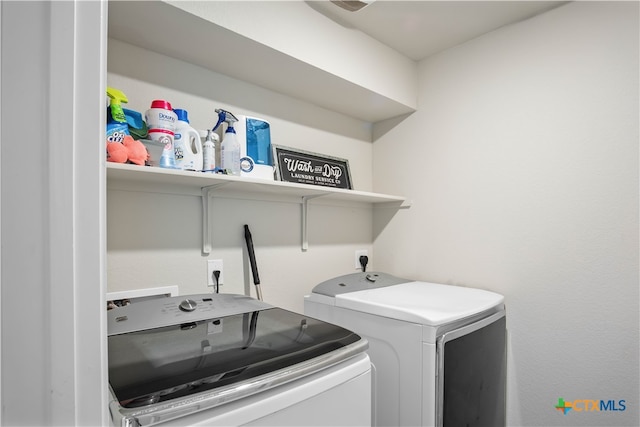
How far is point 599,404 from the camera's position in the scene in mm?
1451

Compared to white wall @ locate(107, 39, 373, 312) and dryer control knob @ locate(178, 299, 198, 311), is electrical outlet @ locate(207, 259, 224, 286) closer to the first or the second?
white wall @ locate(107, 39, 373, 312)

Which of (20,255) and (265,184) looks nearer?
(20,255)

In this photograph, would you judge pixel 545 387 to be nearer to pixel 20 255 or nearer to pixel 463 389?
pixel 463 389

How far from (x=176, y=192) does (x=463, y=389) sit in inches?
59.8

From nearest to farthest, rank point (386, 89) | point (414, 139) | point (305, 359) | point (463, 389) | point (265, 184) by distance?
point (305, 359)
point (463, 389)
point (265, 184)
point (386, 89)
point (414, 139)

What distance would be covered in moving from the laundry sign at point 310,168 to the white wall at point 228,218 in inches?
4.9

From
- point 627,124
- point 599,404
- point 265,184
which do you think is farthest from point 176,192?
point 599,404

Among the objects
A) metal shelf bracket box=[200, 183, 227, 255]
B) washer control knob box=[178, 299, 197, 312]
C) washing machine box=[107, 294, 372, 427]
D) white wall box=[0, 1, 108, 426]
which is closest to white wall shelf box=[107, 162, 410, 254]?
metal shelf bracket box=[200, 183, 227, 255]

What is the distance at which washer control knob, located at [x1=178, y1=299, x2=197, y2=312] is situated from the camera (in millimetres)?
1157

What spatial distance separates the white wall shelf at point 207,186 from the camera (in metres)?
1.18

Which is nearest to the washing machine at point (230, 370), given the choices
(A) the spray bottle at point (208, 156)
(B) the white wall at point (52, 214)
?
(B) the white wall at point (52, 214)

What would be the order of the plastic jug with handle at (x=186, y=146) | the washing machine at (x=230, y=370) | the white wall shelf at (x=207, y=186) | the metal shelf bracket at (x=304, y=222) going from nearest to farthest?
the washing machine at (x=230, y=370) → the white wall shelf at (x=207, y=186) → the plastic jug with handle at (x=186, y=146) → the metal shelf bracket at (x=304, y=222)

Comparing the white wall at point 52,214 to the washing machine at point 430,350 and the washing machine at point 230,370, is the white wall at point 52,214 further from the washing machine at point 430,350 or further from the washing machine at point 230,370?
the washing machine at point 430,350

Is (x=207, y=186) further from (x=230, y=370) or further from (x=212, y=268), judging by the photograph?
(x=230, y=370)
